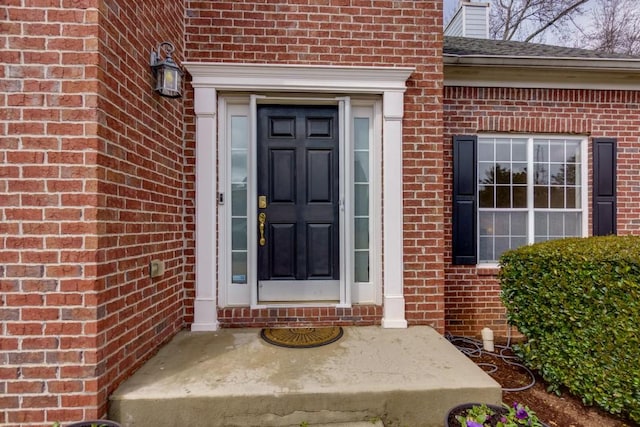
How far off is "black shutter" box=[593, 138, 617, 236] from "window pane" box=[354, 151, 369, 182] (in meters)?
3.03

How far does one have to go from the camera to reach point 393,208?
3119 millimetres

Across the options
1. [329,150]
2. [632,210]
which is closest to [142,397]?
[329,150]

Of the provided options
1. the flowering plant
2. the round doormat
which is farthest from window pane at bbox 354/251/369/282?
the flowering plant

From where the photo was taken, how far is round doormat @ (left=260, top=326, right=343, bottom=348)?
2.71 meters

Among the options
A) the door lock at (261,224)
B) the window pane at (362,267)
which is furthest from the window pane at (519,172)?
the door lock at (261,224)

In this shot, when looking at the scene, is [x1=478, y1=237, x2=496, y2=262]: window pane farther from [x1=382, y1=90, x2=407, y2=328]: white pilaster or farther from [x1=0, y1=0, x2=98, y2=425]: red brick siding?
[x1=0, y1=0, x2=98, y2=425]: red brick siding

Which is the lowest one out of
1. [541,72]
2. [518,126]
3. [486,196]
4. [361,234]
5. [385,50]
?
[361,234]

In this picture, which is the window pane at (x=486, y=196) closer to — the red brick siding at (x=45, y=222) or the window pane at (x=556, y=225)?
the window pane at (x=556, y=225)

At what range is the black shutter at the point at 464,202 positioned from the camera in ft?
12.8

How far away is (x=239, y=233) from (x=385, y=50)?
2.30 metres

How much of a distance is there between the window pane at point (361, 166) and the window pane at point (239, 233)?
1.23 m

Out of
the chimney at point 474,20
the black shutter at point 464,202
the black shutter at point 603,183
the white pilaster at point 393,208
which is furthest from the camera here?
the chimney at point 474,20

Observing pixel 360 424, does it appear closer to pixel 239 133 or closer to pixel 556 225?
pixel 239 133

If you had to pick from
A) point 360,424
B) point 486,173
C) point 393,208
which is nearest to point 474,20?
point 486,173
